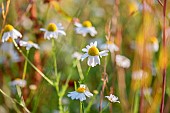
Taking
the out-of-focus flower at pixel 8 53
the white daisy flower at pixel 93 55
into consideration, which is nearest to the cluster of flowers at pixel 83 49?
the white daisy flower at pixel 93 55

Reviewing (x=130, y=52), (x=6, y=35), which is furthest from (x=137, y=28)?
(x=6, y=35)

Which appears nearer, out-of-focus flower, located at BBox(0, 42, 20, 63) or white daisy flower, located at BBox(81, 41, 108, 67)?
white daisy flower, located at BBox(81, 41, 108, 67)

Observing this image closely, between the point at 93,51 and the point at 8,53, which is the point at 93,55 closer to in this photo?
the point at 93,51

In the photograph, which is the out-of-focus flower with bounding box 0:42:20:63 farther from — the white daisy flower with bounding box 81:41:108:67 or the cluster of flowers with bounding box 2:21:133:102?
the white daisy flower with bounding box 81:41:108:67

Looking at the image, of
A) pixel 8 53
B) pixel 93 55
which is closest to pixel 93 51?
pixel 93 55

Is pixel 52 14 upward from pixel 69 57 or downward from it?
upward

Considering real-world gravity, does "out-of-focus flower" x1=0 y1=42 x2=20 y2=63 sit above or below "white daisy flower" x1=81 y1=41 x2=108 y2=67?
below

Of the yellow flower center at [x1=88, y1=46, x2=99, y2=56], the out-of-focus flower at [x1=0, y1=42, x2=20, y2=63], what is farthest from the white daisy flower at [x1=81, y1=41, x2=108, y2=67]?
the out-of-focus flower at [x1=0, y1=42, x2=20, y2=63]

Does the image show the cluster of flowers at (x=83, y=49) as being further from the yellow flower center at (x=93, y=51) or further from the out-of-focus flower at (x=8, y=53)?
the out-of-focus flower at (x=8, y=53)

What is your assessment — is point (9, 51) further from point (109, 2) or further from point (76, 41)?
point (109, 2)
